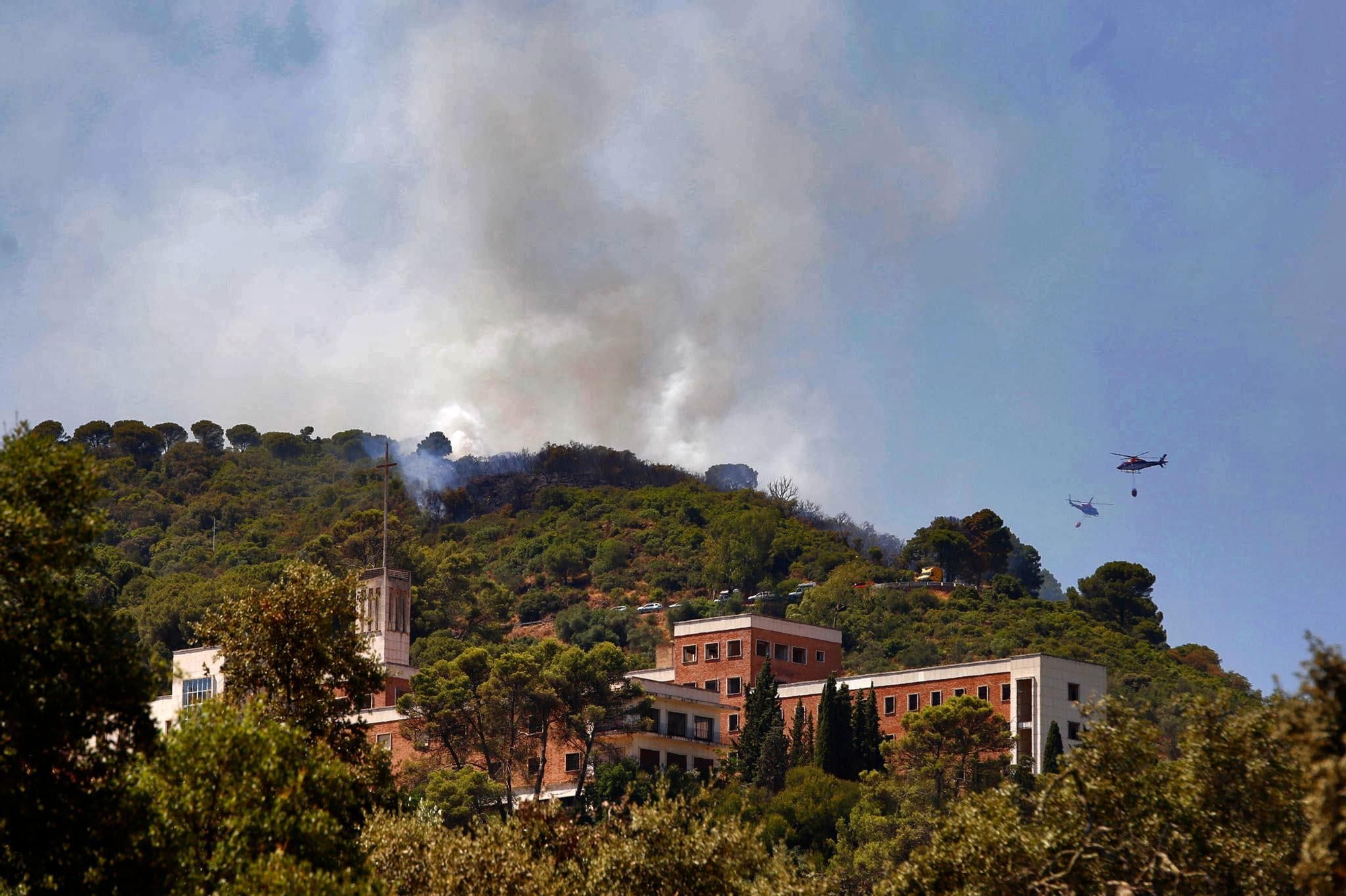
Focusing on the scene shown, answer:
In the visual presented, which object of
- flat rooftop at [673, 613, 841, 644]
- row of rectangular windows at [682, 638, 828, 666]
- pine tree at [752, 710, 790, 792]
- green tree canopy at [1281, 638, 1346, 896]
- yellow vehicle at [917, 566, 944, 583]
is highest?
yellow vehicle at [917, 566, 944, 583]

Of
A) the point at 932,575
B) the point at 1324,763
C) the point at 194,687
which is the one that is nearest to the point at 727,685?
the point at 194,687

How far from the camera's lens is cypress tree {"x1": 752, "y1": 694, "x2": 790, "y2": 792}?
89750mm

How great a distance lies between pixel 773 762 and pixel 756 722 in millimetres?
3049

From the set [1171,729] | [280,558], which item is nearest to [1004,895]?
[1171,729]

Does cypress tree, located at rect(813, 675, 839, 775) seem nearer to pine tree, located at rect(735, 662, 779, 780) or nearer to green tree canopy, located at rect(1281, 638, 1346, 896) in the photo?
pine tree, located at rect(735, 662, 779, 780)

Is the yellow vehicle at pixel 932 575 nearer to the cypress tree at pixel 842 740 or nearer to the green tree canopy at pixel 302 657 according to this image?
the cypress tree at pixel 842 740

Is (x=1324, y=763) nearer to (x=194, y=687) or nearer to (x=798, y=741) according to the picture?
(x=798, y=741)

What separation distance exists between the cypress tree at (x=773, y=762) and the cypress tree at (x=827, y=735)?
→ 1.66m

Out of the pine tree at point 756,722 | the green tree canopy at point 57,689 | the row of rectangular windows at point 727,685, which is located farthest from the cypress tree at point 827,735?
the green tree canopy at point 57,689

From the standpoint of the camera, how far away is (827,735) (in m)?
90.6

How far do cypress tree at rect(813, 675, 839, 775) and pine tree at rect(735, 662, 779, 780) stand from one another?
109 inches

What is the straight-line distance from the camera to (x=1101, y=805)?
32.2 m

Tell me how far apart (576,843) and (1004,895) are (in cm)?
1941

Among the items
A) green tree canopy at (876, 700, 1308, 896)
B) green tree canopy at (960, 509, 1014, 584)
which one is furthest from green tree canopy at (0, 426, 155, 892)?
green tree canopy at (960, 509, 1014, 584)
